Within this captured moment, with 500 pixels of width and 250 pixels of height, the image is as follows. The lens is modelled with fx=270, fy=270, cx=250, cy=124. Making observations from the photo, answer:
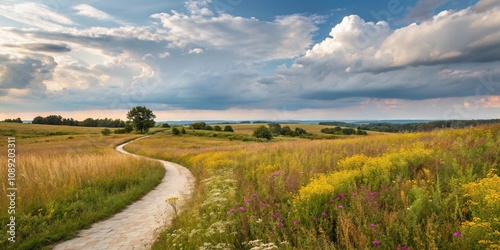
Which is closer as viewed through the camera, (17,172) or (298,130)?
(17,172)

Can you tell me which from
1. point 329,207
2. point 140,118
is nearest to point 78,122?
point 140,118

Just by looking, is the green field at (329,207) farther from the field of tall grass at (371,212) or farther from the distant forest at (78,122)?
the distant forest at (78,122)

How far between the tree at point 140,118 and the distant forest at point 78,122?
51.9 metres

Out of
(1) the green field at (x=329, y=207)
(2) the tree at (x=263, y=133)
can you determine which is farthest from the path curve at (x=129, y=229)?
(2) the tree at (x=263, y=133)

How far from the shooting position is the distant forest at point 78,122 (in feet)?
452

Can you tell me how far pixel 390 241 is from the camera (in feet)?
14.5

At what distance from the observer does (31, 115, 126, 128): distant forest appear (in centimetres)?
13762

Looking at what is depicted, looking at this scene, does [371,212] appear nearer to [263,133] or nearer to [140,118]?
[263,133]

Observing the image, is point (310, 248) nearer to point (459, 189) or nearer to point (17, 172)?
point (459, 189)

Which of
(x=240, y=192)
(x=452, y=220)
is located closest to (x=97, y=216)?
(x=240, y=192)

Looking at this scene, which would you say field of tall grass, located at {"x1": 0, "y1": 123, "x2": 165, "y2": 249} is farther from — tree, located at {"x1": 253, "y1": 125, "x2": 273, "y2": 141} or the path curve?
tree, located at {"x1": 253, "y1": 125, "x2": 273, "y2": 141}

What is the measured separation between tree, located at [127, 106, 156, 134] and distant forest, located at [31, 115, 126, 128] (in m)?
51.9

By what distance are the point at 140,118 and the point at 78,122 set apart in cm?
7388

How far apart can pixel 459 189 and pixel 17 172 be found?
15.7 meters
